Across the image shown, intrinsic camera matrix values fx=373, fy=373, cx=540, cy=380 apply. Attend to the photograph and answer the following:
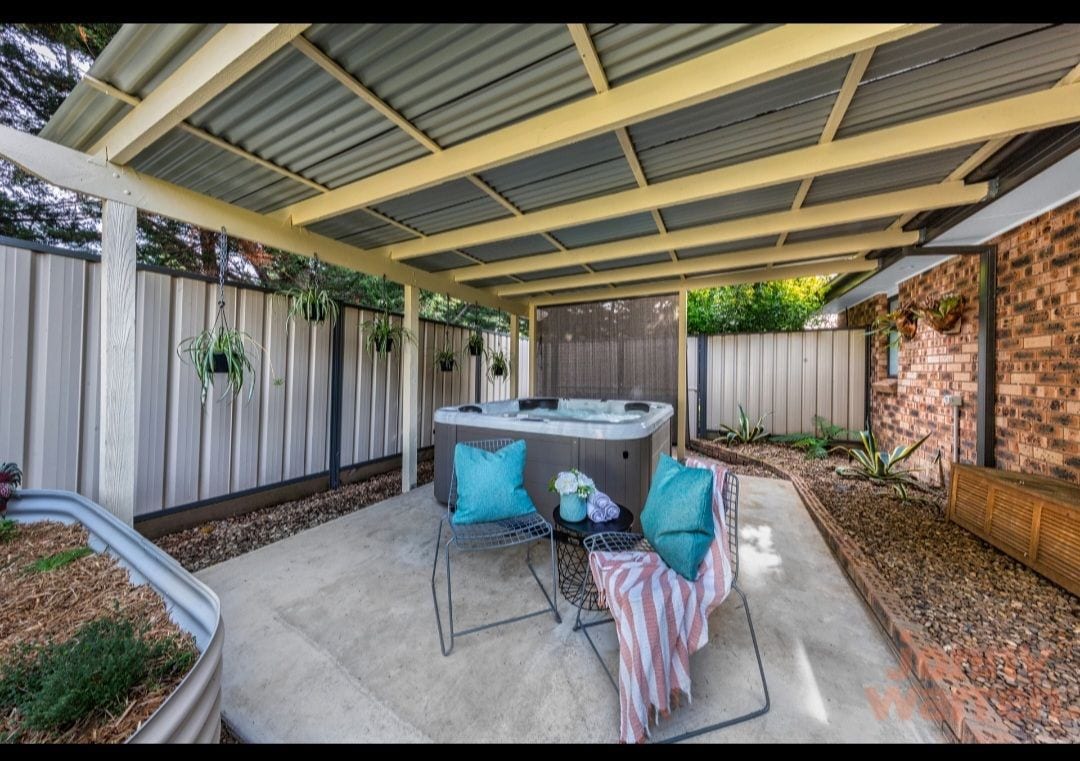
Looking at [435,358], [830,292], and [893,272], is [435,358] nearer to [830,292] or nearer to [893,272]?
[893,272]

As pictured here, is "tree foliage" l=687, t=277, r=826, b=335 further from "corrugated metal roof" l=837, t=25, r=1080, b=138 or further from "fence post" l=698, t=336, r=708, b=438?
"corrugated metal roof" l=837, t=25, r=1080, b=138

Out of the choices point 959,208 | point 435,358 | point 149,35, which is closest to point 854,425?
point 959,208

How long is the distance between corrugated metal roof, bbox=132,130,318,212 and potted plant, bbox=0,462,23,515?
1.91m

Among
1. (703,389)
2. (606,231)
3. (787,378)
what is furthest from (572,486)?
(787,378)

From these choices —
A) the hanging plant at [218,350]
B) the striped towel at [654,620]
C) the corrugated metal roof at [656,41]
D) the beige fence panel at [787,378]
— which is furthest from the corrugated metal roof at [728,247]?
the hanging plant at [218,350]

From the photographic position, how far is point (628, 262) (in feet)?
15.6

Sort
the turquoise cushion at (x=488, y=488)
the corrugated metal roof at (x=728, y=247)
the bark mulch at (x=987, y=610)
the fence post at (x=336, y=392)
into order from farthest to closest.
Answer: the fence post at (x=336, y=392) < the corrugated metal roof at (x=728, y=247) < the turquoise cushion at (x=488, y=488) < the bark mulch at (x=987, y=610)

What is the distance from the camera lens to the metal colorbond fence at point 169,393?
229 cm

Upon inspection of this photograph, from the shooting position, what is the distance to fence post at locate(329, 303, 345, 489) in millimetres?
4074

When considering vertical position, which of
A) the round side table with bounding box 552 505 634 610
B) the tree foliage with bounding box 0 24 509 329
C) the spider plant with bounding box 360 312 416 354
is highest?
the tree foliage with bounding box 0 24 509 329

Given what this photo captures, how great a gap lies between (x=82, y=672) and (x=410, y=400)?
3300 millimetres

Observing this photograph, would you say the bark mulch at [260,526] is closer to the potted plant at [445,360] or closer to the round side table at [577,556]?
the potted plant at [445,360]

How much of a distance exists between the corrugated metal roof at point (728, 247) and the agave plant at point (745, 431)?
107 inches

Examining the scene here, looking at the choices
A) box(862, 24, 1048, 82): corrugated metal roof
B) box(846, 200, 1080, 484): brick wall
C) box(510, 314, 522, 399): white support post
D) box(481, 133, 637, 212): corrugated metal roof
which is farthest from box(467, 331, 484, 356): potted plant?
box(846, 200, 1080, 484): brick wall
